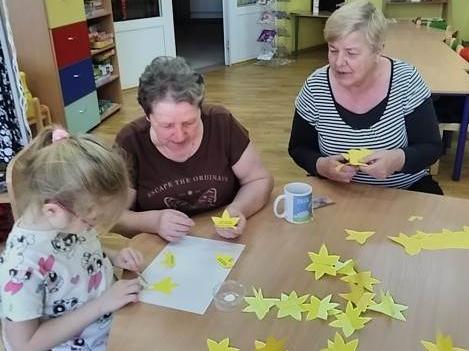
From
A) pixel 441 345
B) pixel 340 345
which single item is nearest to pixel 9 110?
pixel 340 345

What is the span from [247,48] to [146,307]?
6.13 metres

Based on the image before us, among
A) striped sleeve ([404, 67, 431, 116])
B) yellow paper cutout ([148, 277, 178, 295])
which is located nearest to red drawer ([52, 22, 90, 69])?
striped sleeve ([404, 67, 431, 116])

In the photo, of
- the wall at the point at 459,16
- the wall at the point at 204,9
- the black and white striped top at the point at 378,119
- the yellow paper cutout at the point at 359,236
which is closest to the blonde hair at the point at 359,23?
the black and white striped top at the point at 378,119

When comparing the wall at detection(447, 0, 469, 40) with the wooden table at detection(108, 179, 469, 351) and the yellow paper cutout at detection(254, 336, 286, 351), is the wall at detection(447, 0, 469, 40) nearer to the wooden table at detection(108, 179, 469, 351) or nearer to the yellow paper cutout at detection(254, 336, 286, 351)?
the wooden table at detection(108, 179, 469, 351)

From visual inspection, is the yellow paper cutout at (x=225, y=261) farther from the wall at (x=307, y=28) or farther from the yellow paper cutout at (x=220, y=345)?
the wall at (x=307, y=28)

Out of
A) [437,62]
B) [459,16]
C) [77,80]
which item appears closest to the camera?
[437,62]

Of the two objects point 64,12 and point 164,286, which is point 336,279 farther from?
point 64,12

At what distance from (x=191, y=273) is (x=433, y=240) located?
0.61 metres

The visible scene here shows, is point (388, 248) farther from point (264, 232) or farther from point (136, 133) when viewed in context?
point (136, 133)

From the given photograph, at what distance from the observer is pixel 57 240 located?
1.10 m

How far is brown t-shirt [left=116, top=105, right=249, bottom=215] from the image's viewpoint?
58.7 inches

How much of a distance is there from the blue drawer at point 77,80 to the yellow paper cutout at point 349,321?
3421mm

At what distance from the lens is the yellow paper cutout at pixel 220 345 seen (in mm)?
946

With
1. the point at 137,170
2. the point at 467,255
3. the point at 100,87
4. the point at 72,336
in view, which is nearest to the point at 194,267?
the point at 72,336
